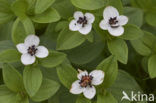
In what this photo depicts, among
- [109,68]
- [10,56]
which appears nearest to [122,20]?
[109,68]

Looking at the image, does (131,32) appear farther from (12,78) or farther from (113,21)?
(12,78)

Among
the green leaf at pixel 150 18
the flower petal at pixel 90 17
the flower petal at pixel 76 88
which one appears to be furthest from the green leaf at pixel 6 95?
the green leaf at pixel 150 18

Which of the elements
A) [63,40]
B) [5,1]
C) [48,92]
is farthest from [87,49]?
[5,1]

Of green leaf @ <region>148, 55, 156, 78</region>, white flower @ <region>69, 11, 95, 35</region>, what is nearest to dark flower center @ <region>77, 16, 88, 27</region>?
white flower @ <region>69, 11, 95, 35</region>

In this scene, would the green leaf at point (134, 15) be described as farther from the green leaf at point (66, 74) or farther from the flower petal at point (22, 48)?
the flower petal at point (22, 48)

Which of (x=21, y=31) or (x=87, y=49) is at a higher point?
(x=21, y=31)

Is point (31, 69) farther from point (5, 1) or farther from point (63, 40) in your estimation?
point (5, 1)

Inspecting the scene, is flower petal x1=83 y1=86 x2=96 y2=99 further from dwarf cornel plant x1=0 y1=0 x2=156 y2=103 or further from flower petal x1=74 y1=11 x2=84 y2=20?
flower petal x1=74 y1=11 x2=84 y2=20
